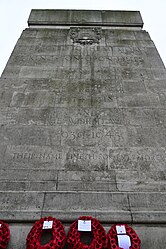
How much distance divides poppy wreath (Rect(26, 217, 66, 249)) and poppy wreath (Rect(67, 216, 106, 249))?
16 cm

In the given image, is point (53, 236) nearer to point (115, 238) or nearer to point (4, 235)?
point (4, 235)

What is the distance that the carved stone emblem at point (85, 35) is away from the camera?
11.9 meters

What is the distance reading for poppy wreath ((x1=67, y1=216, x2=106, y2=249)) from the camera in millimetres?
4199

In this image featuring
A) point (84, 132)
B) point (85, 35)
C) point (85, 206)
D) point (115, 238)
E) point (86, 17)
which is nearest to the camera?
point (115, 238)

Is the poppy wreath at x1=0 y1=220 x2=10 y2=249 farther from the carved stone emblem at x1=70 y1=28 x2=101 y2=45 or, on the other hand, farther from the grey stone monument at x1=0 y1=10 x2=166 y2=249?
the carved stone emblem at x1=70 y1=28 x2=101 y2=45

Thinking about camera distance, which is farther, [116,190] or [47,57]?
[47,57]

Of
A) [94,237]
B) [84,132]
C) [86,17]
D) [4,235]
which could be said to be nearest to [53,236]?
[94,237]

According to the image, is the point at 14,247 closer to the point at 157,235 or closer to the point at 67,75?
the point at 157,235

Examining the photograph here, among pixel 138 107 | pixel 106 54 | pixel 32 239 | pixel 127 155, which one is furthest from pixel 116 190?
pixel 106 54

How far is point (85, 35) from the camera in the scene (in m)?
12.3

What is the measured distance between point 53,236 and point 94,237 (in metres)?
0.79

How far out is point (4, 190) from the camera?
5930mm

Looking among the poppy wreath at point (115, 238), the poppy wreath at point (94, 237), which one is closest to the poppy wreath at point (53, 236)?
the poppy wreath at point (94, 237)

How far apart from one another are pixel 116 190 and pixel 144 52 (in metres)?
7.81
